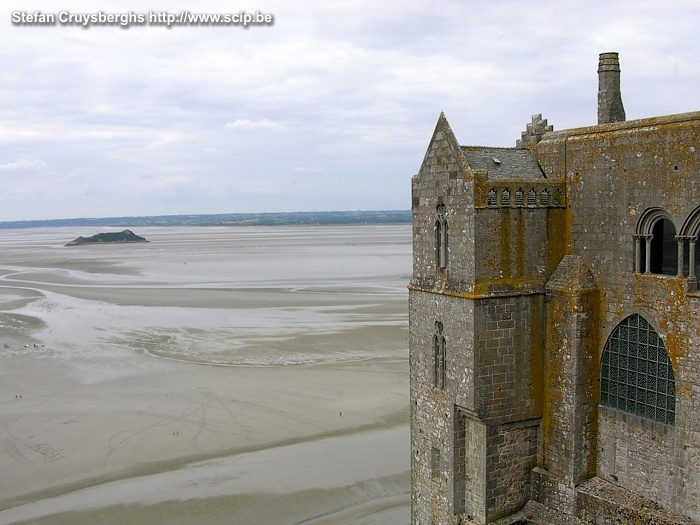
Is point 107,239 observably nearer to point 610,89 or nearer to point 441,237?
point 441,237

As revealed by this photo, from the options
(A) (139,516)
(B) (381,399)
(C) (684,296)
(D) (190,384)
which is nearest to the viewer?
(C) (684,296)

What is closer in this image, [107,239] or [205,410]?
[205,410]

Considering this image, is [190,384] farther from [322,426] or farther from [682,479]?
[682,479]

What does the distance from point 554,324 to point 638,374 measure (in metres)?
1.73

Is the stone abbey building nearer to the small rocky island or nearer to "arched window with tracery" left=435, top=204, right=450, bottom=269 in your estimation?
"arched window with tracery" left=435, top=204, right=450, bottom=269

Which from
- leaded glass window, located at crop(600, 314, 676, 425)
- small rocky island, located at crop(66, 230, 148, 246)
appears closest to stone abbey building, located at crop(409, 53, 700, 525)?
leaded glass window, located at crop(600, 314, 676, 425)

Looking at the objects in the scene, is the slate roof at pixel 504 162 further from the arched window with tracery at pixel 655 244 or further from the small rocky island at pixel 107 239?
the small rocky island at pixel 107 239

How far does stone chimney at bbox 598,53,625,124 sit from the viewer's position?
1455cm

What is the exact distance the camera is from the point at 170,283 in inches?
Result: 2416

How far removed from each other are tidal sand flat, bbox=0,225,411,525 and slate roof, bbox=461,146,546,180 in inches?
365

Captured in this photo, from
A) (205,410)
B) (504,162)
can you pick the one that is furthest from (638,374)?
(205,410)

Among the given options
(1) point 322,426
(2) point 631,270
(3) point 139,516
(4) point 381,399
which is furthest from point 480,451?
(4) point 381,399

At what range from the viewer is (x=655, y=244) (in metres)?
12.8

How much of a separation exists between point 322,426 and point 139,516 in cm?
744
